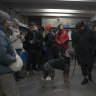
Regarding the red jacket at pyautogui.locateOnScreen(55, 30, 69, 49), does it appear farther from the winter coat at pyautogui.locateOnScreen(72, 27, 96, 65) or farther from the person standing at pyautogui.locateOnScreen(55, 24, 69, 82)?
the winter coat at pyautogui.locateOnScreen(72, 27, 96, 65)

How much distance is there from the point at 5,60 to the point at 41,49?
4.75 m

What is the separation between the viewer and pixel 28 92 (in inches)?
182

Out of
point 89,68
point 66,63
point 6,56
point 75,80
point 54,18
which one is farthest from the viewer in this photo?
point 54,18

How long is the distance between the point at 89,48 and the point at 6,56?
10.6 ft

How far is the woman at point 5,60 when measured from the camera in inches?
89.2

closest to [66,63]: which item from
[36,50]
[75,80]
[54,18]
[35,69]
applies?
[75,80]

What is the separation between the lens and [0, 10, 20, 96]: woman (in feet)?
7.43

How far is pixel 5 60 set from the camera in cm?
228

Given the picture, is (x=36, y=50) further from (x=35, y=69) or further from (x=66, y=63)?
(x=66, y=63)

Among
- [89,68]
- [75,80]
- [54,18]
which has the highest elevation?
[54,18]

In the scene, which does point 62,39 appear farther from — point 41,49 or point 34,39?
point 41,49

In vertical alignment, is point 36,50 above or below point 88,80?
above

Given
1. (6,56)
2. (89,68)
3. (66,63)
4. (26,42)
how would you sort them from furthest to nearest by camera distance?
(26,42)
(89,68)
(66,63)
(6,56)

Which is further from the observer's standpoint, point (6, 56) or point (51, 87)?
point (51, 87)
